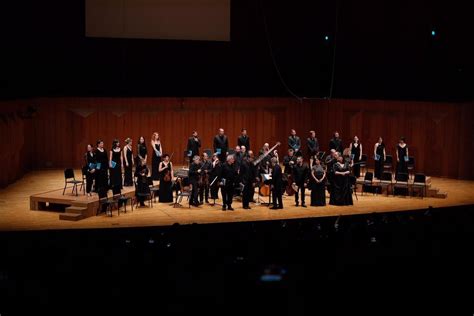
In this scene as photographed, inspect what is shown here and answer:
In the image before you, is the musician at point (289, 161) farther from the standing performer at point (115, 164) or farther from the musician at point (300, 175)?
the standing performer at point (115, 164)

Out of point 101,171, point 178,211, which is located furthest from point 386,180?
point 101,171

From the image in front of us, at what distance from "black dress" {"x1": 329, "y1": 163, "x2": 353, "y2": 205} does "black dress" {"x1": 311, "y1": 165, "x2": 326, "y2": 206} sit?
0.37 meters

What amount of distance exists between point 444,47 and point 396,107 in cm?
260

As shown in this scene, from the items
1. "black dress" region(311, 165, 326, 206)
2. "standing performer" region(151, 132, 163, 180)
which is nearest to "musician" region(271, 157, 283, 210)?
"black dress" region(311, 165, 326, 206)

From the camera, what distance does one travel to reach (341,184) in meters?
19.4

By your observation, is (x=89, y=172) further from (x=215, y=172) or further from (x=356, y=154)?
(x=356, y=154)

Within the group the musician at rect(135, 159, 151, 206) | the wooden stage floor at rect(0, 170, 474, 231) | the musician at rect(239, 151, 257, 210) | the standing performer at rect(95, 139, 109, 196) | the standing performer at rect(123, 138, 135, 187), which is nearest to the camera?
the wooden stage floor at rect(0, 170, 474, 231)

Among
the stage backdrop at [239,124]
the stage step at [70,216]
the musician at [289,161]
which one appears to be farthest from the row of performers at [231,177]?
the stage backdrop at [239,124]

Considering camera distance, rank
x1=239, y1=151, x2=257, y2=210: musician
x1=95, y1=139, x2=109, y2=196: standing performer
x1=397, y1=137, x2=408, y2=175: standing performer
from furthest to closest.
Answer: x1=397, y1=137, x2=408, y2=175: standing performer, x1=239, y1=151, x2=257, y2=210: musician, x1=95, y1=139, x2=109, y2=196: standing performer

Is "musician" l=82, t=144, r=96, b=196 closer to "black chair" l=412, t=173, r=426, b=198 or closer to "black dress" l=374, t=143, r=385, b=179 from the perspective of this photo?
"black dress" l=374, t=143, r=385, b=179

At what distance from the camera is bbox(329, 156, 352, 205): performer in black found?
63.4ft

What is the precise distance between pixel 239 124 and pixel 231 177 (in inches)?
348

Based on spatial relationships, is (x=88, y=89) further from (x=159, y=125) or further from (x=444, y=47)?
(x=444, y=47)

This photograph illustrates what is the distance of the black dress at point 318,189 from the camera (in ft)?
62.6
